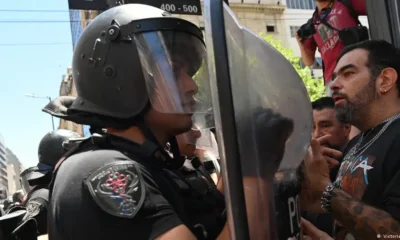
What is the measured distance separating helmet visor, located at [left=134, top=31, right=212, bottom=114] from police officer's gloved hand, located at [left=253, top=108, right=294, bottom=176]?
1.85 feet

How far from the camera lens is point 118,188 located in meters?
1.19

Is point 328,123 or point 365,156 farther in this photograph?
point 328,123

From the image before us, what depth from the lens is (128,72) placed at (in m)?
1.50

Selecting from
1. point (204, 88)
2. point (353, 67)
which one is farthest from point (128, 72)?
point (353, 67)

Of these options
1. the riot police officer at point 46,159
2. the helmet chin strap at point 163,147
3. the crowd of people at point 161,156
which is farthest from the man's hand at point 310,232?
the riot police officer at point 46,159

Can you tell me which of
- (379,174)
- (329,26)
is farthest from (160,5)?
(379,174)

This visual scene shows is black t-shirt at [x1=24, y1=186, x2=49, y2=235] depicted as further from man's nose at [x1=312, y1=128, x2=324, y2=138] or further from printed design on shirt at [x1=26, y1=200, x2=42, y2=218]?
man's nose at [x1=312, y1=128, x2=324, y2=138]

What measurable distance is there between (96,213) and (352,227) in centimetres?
101

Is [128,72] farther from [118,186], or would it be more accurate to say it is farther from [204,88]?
[118,186]

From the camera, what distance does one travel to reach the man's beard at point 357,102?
2.18 metres

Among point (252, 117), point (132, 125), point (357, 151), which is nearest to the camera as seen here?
point (252, 117)

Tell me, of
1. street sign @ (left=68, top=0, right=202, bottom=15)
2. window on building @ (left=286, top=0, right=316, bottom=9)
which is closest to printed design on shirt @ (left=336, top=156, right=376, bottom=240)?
street sign @ (left=68, top=0, right=202, bottom=15)

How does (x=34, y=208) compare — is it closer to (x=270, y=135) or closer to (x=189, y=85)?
(x=189, y=85)

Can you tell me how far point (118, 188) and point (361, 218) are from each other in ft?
3.20
